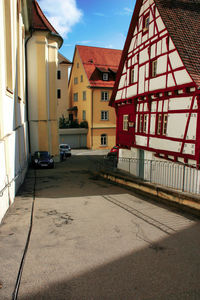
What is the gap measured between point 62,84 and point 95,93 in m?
7.45

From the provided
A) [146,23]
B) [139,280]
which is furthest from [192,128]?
[139,280]

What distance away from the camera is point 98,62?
1407 inches

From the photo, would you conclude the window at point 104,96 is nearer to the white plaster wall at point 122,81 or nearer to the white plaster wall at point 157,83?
the white plaster wall at point 122,81

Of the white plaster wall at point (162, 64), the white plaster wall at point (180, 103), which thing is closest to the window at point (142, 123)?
the white plaster wall at point (180, 103)

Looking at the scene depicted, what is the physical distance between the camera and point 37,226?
21.7 feet

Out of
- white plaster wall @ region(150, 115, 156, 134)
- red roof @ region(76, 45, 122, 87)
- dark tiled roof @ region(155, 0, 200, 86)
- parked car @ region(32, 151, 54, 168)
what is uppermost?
red roof @ region(76, 45, 122, 87)

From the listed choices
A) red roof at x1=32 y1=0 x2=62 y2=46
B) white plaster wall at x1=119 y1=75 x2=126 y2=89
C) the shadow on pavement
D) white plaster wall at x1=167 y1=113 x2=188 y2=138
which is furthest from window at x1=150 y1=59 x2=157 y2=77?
red roof at x1=32 y1=0 x2=62 y2=46

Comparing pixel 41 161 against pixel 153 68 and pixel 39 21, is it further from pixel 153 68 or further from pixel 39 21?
pixel 39 21

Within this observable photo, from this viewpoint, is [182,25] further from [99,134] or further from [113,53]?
[113,53]

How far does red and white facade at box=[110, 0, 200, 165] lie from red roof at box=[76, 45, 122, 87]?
49.4 feet

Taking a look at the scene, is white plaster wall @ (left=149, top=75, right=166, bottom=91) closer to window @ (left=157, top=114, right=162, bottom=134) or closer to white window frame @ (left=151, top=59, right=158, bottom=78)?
white window frame @ (left=151, top=59, right=158, bottom=78)

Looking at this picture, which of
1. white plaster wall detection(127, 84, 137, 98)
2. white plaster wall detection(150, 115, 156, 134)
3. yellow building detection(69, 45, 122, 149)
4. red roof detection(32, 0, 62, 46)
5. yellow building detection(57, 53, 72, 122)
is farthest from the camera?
yellow building detection(57, 53, 72, 122)

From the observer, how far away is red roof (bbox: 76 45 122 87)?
33906 millimetres

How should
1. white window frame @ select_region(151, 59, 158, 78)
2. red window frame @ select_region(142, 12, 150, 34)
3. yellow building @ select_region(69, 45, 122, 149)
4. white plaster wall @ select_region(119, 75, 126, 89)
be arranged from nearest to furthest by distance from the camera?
white window frame @ select_region(151, 59, 158, 78)
red window frame @ select_region(142, 12, 150, 34)
white plaster wall @ select_region(119, 75, 126, 89)
yellow building @ select_region(69, 45, 122, 149)
